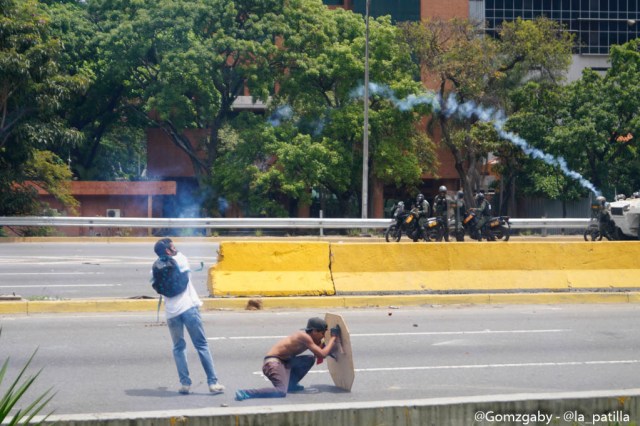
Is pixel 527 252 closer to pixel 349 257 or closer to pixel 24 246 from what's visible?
pixel 349 257

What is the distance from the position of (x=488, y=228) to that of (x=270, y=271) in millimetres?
12740

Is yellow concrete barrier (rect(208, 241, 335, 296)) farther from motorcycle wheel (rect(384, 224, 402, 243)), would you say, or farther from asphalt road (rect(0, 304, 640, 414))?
motorcycle wheel (rect(384, 224, 402, 243))

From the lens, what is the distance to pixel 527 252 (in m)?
16.6

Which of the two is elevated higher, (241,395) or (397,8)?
(397,8)

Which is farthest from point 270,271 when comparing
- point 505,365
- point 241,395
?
point 241,395

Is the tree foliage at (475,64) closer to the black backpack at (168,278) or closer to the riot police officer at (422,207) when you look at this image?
the riot police officer at (422,207)

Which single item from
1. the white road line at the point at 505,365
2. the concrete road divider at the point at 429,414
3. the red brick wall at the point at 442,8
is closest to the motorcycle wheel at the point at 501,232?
the white road line at the point at 505,365

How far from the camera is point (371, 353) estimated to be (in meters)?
11.7

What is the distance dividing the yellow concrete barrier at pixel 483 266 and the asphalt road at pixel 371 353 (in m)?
0.68

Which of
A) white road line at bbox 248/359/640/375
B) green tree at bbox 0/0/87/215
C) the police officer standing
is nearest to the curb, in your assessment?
white road line at bbox 248/359/640/375

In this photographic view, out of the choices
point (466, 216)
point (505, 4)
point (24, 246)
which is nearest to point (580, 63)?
point (505, 4)

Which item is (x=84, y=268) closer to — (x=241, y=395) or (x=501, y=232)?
(x=501, y=232)

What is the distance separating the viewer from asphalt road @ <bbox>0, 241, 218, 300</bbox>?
17094 millimetres

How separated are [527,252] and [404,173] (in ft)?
81.4
